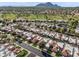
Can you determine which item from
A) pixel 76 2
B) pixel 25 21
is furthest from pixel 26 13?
pixel 76 2

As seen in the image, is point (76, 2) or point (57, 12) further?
point (57, 12)

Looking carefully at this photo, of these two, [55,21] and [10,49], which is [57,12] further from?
[10,49]

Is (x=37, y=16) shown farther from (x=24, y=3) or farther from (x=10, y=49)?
(x=10, y=49)

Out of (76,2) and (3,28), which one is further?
(3,28)

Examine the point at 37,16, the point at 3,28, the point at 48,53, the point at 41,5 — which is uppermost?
the point at 41,5

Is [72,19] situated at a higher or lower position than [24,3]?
lower

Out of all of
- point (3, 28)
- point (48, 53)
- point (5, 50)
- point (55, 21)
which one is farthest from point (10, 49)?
point (55, 21)

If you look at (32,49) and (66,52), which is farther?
(32,49)

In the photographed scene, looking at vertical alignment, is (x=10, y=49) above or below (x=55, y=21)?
below
